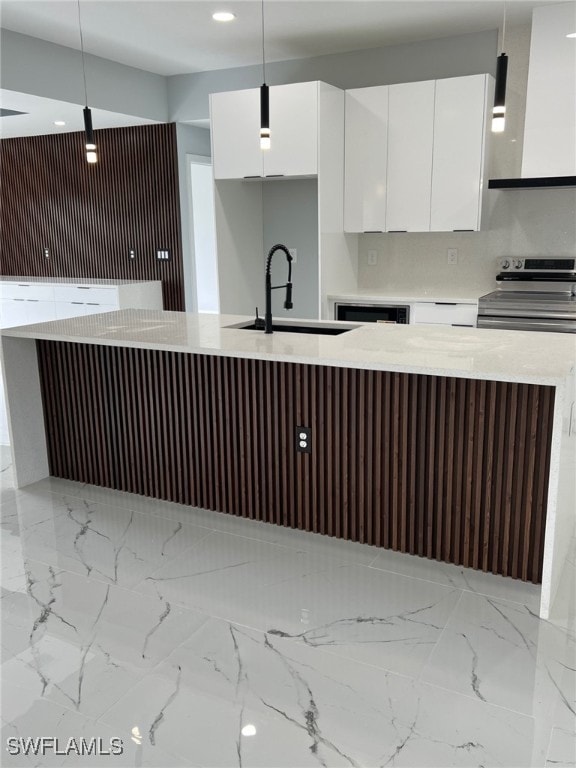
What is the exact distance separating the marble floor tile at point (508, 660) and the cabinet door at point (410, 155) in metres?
3.18

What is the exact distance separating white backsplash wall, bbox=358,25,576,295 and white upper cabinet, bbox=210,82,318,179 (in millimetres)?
1025

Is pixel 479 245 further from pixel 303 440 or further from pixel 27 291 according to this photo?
pixel 27 291

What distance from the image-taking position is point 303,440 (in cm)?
298

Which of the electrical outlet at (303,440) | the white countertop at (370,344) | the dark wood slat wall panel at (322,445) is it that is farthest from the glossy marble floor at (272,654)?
the white countertop at (370,344)

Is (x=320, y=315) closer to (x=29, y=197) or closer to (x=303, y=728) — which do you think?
(x=303, y=728)

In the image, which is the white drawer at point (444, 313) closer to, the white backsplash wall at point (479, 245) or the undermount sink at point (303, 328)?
the white backsplash wall at point (479, 245)

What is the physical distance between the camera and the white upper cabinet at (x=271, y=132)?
473 centimetres

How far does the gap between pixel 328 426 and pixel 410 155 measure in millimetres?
2727

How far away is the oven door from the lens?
426cm

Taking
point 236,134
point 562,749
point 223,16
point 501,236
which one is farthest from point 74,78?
point 562,749

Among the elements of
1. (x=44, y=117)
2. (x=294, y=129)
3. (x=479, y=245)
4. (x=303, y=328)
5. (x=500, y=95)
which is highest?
(x=44, y=117)

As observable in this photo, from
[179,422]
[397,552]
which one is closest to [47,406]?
[179,422]

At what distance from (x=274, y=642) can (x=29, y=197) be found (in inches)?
266

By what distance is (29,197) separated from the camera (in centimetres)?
755
